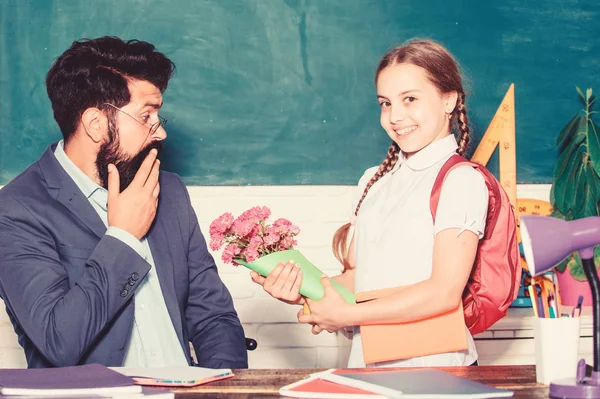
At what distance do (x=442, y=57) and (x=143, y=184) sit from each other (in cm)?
88

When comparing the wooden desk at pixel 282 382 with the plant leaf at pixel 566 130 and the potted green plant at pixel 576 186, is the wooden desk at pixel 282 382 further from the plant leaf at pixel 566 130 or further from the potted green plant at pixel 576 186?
the plant leaf at pixel 566 130

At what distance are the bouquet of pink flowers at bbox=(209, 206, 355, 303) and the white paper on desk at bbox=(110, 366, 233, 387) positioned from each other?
0.29 meters

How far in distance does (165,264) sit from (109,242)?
29 cm

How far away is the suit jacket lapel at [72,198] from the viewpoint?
2.15 m

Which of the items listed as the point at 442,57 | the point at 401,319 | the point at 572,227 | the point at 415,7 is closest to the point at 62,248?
the point at 401,319

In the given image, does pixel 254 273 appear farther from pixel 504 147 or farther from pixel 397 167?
pixel 504 147

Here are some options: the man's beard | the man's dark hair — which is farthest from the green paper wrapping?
the man's dark hair

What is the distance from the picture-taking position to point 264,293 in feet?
Answer: 10.6

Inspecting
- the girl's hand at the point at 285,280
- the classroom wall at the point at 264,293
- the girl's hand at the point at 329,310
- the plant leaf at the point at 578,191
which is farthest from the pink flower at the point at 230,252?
the plant leaf at the point at 578,191

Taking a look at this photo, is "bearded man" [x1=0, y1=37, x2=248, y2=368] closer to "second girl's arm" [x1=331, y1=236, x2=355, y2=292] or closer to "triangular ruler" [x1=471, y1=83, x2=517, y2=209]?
"second girl's arm" [x1=331, y1=236, x2=355, y2=292]

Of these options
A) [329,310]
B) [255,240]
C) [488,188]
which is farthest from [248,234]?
[488,188]

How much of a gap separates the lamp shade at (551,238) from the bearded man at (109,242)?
1.01 m

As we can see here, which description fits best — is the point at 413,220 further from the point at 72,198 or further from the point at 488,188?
the point at 72,198

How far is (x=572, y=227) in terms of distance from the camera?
1.42 meters
